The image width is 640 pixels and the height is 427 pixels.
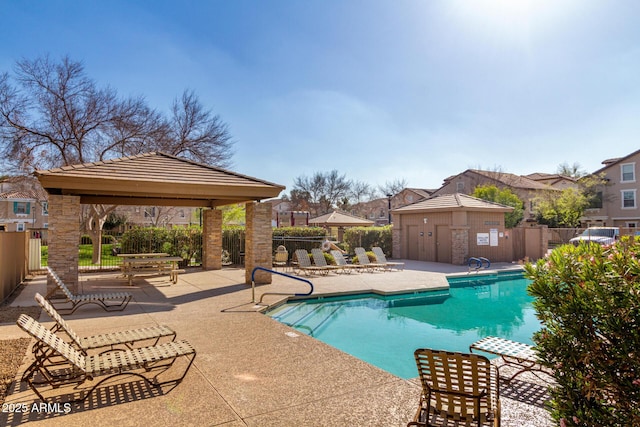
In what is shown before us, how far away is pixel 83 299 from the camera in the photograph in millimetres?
8133

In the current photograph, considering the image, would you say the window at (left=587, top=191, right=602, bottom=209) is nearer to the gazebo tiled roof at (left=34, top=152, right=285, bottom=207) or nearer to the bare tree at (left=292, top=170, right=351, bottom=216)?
the bare tree at (left=292, top=170, right=351, bottom=216)

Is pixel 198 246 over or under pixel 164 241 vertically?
under

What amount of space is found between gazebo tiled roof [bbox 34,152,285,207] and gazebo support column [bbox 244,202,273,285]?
55 centimetres

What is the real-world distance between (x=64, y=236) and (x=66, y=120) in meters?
11.9

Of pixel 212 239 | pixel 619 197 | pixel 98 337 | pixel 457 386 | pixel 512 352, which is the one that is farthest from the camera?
pixel 619 197

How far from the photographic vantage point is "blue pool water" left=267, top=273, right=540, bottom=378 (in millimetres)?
7492

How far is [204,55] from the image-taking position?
13977 mm

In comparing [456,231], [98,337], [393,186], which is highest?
[393,186]

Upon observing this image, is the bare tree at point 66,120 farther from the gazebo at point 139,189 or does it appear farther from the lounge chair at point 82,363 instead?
the lounge chair at point 82,363

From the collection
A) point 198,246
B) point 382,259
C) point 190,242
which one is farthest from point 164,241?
point 382,259

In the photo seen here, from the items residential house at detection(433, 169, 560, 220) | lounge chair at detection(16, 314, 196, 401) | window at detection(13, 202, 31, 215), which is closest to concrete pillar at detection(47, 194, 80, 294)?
lounge chair at detection(16, 314, 196, 401)

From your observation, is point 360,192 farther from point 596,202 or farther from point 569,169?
point 569,169

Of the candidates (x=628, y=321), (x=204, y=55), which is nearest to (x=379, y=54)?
(x=204, y=55)

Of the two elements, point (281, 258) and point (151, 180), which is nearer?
point (151, 180)
